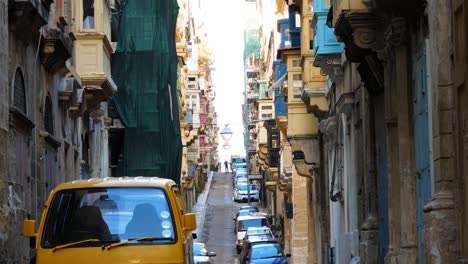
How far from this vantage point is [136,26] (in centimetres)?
3681

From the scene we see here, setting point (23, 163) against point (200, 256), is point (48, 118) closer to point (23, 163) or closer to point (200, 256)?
Answer: point (23, 163)

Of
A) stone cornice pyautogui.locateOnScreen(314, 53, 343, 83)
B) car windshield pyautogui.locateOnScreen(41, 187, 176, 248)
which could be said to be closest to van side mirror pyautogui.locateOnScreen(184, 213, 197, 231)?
car windshield pyautogui.locateOnScreen(41, 187, 176, 248)

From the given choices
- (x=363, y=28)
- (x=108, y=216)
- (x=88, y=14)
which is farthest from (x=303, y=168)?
(x=108, y=216)

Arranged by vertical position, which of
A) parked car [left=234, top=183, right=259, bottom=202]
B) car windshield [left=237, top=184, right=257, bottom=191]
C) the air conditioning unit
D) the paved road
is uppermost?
the air conditioning unit

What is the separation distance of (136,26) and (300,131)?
20.6 ft

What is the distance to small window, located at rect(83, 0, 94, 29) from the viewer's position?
92.9ft

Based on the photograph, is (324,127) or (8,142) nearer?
(8,142)

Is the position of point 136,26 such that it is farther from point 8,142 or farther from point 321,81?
point 8,142

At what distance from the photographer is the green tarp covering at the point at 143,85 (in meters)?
36.4

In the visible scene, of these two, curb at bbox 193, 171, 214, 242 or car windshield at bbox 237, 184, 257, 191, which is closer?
curb at bbox 193, 171, 214, 242

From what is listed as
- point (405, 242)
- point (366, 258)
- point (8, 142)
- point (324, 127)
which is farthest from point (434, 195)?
point (324, 127)

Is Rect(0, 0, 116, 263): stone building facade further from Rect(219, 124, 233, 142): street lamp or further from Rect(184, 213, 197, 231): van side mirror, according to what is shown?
→ Rect(219, 124, 233, 142): street lamp

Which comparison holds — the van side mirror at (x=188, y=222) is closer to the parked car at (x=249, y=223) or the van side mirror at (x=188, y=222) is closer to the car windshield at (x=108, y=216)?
the car windshield at (x=108, y=216)

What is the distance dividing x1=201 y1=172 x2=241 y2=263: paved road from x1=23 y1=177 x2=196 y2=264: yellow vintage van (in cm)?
3839
